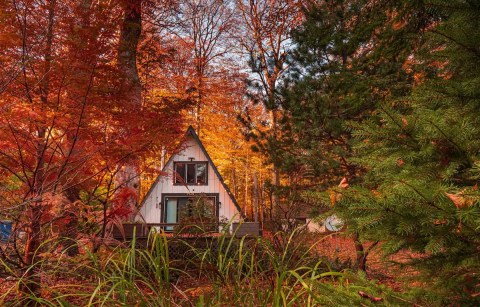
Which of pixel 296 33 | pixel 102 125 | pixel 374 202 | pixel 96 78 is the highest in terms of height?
pixel 296 33

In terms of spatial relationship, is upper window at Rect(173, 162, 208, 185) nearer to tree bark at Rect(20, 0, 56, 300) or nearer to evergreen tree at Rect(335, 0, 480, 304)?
tree bark at Rect(20, 0, 56, 300)

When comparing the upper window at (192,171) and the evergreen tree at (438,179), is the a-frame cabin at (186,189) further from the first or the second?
the evergreen tree at (438,179)

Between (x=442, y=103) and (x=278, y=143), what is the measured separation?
605cm

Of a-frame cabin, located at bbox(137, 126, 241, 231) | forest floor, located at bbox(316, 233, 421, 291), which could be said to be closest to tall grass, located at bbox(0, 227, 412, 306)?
forest floor, located at bbox(316, 233, 421, 291)

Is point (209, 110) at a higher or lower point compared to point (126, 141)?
higher

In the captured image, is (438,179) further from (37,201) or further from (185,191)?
(185,191)

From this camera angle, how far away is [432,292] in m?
1.83

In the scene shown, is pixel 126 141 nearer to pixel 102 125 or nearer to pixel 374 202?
pixel 102 125

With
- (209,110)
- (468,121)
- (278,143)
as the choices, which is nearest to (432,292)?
(468,121)

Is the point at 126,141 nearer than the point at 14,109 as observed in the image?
No

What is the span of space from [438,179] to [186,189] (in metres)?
13.8

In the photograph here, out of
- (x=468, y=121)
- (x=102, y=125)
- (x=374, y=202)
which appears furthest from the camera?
(x=102, y=125)

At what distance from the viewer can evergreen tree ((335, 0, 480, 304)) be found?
1.44 metres

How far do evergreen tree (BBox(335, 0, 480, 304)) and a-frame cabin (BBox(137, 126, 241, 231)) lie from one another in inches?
511
